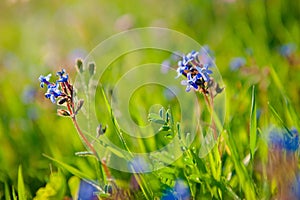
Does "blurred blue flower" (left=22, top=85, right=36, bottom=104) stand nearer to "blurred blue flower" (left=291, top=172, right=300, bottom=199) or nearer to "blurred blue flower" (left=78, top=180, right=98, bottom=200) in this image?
"blurred blue flower" (left=78, top=180, right=98, bottom=200)

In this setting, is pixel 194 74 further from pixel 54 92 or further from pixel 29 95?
pixel 29 95

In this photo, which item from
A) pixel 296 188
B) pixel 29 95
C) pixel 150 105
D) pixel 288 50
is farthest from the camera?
pixel 29 95

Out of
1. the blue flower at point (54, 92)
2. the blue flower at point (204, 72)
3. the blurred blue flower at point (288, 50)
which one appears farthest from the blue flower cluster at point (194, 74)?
the blurred blue flower at point (288, 50)

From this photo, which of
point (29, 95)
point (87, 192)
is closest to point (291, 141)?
point (87, 192)

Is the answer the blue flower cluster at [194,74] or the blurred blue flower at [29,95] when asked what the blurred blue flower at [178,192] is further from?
the blurred blue flower at [29,95]

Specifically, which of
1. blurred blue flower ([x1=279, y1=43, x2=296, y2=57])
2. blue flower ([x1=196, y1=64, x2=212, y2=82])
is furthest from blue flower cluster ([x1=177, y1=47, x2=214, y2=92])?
blurred blue flower ([x1=279, y1=43, x2=296, y2=57])

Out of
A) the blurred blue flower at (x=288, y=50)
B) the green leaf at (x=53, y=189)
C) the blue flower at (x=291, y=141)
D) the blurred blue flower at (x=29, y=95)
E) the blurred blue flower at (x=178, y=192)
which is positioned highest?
the blurred blue flower at (x=29, y=95)
